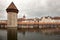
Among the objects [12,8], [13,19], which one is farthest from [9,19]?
[12,8]

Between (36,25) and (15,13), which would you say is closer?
(15,13)

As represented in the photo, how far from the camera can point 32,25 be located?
3756 centimetres

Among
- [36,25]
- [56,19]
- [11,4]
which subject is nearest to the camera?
[11,4]

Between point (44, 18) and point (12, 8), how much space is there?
34118 millimetres

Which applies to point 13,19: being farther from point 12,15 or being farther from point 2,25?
point 2,25

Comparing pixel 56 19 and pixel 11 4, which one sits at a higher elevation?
pixel 11 4

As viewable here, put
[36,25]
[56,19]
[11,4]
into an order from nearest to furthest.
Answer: [11,4]
[36,25]
[56,19]

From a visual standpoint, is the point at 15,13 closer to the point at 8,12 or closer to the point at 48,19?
the point at 8,12

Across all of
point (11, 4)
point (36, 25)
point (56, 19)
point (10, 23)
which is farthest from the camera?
point (56, 19)

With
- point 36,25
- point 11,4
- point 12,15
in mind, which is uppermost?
point 11,4

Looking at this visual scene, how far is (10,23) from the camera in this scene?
86.1ft

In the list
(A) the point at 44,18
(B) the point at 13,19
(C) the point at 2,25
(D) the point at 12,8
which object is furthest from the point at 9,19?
(A) the point at 44,18

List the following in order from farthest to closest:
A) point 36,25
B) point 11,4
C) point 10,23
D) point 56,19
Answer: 1. point 56,19
2. point 36,25
3. point 11,4
4. point 10,23

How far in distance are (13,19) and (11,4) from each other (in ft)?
12.3
